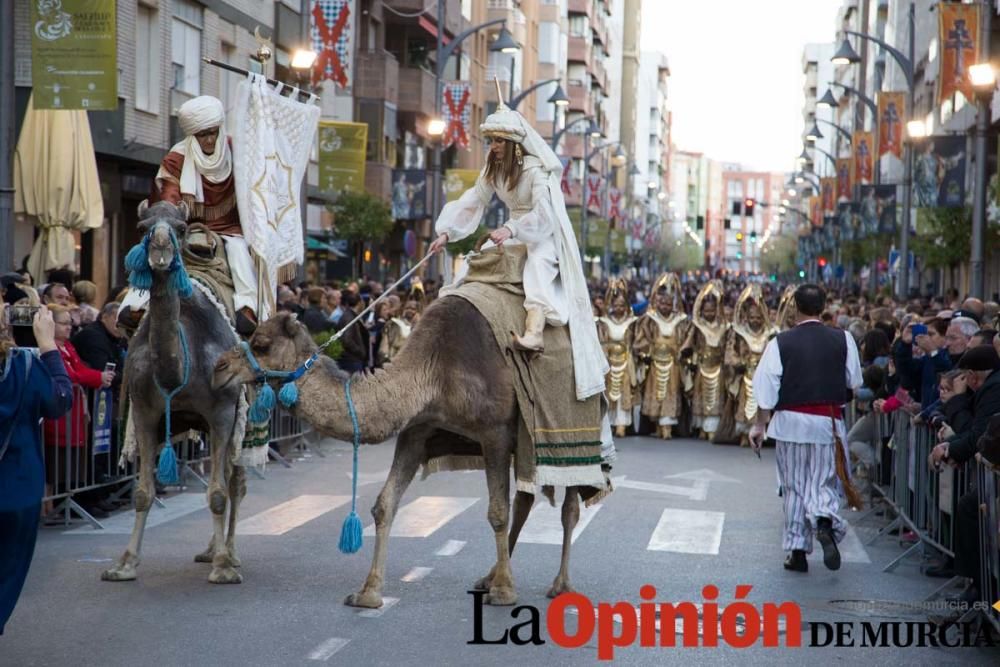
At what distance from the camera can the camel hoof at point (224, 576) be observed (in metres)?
10.5

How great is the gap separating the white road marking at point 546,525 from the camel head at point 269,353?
3.44 metres

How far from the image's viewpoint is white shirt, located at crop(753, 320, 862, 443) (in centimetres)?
1209

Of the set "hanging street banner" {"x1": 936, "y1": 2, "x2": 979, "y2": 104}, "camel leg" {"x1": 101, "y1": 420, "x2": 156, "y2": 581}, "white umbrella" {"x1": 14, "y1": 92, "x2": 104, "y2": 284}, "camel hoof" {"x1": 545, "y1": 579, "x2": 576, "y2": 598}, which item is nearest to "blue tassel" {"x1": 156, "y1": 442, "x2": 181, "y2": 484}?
"camel leg" {"x1": 101, "y1": 420, "x2": 156, "y2": 581}

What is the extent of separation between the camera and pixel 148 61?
30.5 m

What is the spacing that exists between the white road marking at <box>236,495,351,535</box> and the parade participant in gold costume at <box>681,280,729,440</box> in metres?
9.15

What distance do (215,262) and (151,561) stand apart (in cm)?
214

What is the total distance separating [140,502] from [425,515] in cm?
367

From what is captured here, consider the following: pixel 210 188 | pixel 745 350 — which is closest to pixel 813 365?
pixel 210 188

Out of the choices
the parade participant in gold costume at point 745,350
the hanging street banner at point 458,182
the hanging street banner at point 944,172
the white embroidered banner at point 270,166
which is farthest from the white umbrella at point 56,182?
the hanging street banner at point 944,172

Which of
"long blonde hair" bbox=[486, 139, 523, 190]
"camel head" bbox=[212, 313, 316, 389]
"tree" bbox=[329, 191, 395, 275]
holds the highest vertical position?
"tree" bbox=[329, 191, 395, 275]

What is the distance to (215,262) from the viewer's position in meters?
11.6

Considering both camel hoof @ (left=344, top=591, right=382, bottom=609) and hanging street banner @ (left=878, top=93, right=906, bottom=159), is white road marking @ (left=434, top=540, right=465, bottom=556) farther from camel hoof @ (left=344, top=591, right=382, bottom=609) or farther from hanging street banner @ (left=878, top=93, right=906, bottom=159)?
hanging street banner @ (left=878, top=93, right=906, bottom=159)

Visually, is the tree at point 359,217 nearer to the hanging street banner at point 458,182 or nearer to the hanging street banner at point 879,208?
the hanging street banner at point 458,182

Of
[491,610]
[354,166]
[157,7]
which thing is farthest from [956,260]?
[491,610]
